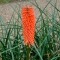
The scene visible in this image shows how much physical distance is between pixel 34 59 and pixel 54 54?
5.8 inches

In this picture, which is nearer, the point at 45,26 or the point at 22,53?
the point at 22,53

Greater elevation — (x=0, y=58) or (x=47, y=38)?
(x=47, y=38)

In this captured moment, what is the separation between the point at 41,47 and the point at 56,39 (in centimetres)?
15

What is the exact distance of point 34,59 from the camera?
1.96 metres

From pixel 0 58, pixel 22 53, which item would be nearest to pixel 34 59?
pixel 22 53

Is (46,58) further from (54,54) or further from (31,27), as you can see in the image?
(31,27)

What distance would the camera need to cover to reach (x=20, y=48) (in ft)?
6.87

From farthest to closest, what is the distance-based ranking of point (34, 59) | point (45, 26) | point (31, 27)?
1. point (45, 26)
2. point (34, 59)
3. point (31, 27)

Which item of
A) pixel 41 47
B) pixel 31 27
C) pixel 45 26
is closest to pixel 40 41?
pixel 41 47

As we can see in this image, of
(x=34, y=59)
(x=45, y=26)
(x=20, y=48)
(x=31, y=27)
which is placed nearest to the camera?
(x=31, y=27)

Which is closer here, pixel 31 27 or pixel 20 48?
pixel 31 27

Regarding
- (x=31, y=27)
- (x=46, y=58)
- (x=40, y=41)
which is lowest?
(x=46, y=58)

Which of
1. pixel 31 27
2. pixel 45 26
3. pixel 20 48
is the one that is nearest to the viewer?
pixel 31 27

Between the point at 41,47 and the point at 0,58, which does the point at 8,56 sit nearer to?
the point at 0,58
